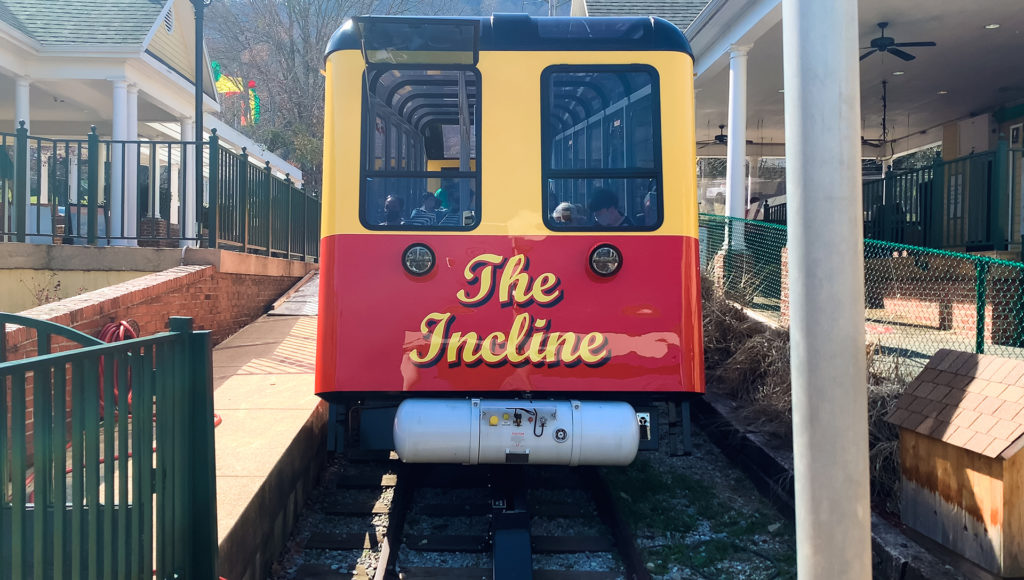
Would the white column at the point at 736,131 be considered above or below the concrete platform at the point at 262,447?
above

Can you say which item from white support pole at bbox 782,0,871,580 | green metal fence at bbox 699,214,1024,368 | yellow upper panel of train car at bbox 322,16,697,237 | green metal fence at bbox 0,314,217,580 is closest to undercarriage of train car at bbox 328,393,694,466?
yellow upper panel of train car at bbox 322,16,697,237

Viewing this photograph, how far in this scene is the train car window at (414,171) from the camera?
4660 mm

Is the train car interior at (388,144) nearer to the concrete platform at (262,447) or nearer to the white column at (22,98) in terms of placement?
the concrete platform at (262,447)

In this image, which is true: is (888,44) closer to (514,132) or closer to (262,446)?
(514,132)

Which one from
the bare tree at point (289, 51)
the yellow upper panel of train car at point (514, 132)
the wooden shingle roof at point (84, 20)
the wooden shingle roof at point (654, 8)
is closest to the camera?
the yellow upper panel of train car at point (514, 132)

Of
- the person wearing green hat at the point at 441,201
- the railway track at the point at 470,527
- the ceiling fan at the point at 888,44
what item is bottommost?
the railway track at the point at 470,527

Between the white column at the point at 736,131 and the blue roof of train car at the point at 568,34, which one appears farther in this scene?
the white column at the point at 736,131

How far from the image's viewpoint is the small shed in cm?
357

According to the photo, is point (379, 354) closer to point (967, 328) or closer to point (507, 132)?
point (507, 132)

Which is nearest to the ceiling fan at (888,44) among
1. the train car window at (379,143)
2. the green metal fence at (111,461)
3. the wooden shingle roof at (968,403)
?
the wooden shingle roof at (968,403)

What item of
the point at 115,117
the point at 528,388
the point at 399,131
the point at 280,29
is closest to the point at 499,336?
the point at 528,388

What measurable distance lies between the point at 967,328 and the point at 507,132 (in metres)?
5.63

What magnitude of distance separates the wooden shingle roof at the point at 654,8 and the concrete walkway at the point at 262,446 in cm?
877

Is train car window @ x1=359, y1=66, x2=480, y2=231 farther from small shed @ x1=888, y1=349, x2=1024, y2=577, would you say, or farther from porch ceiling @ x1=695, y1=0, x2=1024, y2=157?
porch ceiling @ x1=695, y1=0, x2=1024, y2=157
